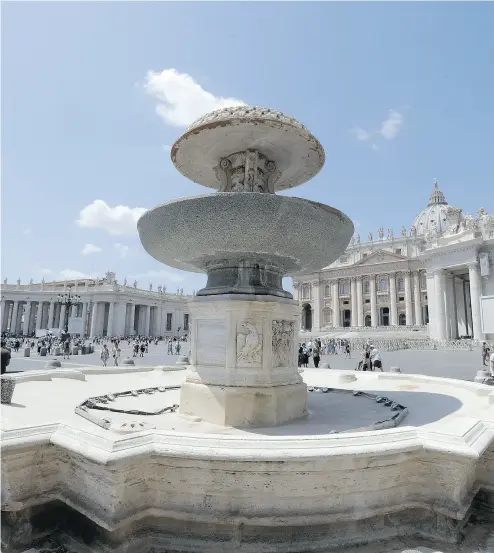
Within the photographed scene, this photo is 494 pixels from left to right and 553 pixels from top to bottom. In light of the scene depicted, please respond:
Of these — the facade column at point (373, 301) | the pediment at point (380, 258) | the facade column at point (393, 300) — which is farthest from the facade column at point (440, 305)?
the facade column at point (373, 301)

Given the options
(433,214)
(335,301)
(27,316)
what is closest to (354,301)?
(335,301)

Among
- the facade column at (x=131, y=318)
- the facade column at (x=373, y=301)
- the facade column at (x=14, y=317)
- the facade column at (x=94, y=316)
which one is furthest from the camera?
the facade column at (x=131, y=318)

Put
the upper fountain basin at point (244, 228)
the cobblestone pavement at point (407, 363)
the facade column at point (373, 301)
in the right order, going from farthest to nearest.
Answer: the facade column at point (373, 301) → the cobblestone pavement at point (407, 363) → the upper fountain basin at point (244, 228)

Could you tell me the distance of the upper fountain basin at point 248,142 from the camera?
469 centimetres

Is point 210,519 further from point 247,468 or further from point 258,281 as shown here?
point 258,281

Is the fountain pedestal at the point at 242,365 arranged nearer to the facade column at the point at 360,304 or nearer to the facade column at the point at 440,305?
the facade column at the point at 440,305

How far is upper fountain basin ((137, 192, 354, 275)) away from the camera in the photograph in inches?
157

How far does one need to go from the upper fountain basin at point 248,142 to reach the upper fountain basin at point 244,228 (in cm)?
125

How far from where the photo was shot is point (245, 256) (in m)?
4.90

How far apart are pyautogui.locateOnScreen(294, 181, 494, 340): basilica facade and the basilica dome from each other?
0.24 meters

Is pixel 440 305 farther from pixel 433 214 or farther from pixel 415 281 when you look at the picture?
pixel 433 214

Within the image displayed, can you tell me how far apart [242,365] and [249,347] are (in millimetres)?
216

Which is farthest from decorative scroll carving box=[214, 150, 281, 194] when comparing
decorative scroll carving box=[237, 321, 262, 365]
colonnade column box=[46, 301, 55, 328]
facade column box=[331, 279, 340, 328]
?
colonnade column box=[46, 301, 55, 328]

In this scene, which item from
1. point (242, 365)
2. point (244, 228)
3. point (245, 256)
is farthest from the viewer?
point (245, 256)
